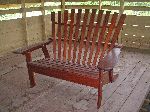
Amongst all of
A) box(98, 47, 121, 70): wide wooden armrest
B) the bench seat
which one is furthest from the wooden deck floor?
box(98, 47, 121, 70): wide wooden armrest

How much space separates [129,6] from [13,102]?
480cm

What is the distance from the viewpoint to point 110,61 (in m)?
3.02

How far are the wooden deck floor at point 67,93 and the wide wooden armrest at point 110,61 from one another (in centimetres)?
73

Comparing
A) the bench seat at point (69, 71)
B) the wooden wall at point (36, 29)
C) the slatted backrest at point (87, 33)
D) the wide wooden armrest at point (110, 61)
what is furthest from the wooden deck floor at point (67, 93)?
the wooden wall at point (36, 29)

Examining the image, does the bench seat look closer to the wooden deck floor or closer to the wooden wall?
the wooden deck floor

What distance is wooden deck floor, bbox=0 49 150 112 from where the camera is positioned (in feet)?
10.7

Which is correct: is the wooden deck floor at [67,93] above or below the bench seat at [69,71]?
below

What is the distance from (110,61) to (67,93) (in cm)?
109

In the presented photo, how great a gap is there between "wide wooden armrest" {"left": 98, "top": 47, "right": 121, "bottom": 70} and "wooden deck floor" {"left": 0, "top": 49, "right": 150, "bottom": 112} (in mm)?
726

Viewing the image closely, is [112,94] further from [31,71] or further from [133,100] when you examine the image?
[31,71]

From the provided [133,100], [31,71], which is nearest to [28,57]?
[31,71]

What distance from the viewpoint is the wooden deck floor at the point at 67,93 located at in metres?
3.25

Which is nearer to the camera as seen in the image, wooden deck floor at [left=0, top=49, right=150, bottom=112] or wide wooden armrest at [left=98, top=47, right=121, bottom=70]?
wide wooden armrest at [left=98, top=47, right=121, bottom=70]

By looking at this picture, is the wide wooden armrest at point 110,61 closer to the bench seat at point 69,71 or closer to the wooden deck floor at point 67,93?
the bench seat at point 69,71
